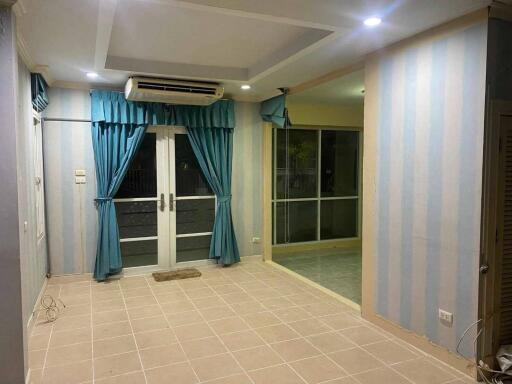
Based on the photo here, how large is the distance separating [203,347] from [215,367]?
34 centimetres

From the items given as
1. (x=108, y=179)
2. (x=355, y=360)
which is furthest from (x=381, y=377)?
(x=108, y=179)

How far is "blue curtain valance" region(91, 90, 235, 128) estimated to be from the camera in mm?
4805

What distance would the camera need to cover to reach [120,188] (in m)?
5.11

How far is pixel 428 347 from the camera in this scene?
2969 millimetres

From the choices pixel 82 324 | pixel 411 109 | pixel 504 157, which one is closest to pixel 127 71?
pixel 82 324

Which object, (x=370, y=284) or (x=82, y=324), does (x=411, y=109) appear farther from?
(x=82, y=324)

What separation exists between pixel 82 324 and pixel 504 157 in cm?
369

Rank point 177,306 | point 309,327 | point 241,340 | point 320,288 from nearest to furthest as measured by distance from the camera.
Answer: point 241,340, point 309,327, point 177,306, point 320,288

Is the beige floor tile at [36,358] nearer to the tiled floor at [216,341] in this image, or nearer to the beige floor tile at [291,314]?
the tiled floor at [216,341]

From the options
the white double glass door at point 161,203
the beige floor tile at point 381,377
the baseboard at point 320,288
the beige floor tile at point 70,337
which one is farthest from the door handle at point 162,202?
the beige floor tile at point 381,377

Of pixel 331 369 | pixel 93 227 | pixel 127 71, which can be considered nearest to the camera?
pixel 331 369

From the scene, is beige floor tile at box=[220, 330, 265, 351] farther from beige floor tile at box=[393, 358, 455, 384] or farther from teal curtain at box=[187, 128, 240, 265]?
teal curtain at box=[187, 128, 240, 265]

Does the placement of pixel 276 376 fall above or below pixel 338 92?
below

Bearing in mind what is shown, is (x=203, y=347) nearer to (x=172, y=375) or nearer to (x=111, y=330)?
(x=172, y=375)
